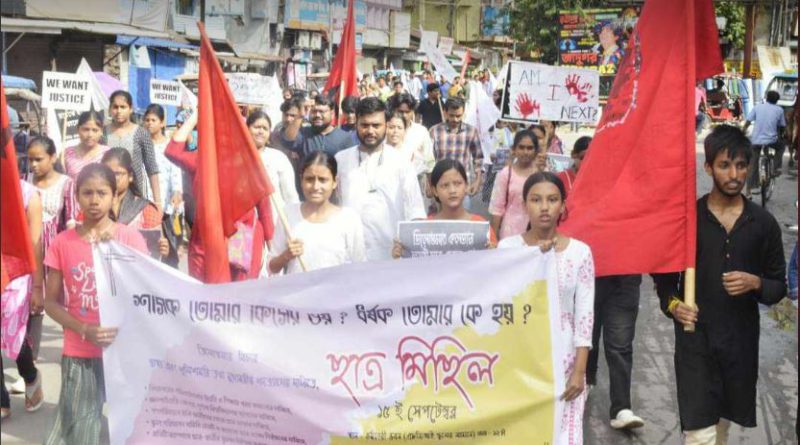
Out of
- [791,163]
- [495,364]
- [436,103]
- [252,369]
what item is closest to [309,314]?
[252,369]

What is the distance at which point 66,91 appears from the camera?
1088 centimetres

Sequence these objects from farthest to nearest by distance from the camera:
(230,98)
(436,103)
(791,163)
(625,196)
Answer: (791,163), (436,103), (230,98), (625,196)

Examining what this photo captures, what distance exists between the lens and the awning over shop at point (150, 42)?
27.8 metres

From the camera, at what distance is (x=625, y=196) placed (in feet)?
15.4

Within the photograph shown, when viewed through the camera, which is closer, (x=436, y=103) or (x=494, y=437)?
(x=494, y=437)

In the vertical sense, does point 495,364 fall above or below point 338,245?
below

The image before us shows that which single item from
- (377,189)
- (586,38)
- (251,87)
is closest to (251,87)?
(251,87)

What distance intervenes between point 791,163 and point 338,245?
1826 cm

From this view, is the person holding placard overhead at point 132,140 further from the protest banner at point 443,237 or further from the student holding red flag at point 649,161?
the student holding red flag at point 649,161

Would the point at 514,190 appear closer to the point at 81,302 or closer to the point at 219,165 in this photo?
the point at 219,165

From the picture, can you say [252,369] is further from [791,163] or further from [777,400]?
[791,163]

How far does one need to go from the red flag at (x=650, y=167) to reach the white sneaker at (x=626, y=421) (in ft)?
5.46

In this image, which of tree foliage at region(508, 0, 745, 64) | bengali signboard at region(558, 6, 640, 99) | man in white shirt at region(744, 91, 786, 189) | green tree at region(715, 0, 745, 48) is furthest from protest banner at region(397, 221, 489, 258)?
green tree at region(715, 0, 745, 48)

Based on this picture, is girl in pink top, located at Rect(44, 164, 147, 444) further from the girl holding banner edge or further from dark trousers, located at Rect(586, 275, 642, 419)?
dark trousers, located at Rect(586, 275, 642, 419)
